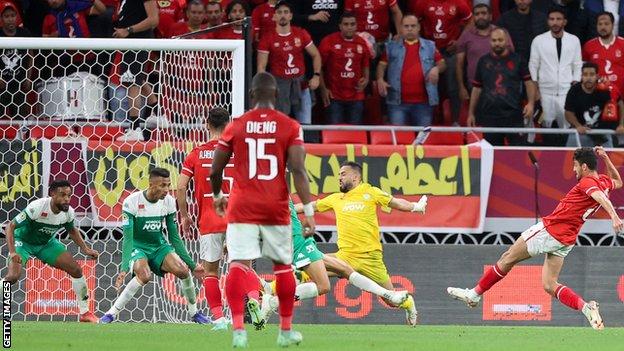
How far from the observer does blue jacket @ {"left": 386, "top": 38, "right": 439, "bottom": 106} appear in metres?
19.4

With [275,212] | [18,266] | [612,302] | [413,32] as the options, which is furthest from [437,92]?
[275,212]

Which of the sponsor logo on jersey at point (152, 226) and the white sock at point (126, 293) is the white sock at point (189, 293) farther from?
the sponsor logo on jersey at point (152, 226)

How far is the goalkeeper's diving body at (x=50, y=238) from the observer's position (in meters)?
16.0

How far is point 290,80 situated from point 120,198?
319 centimetres

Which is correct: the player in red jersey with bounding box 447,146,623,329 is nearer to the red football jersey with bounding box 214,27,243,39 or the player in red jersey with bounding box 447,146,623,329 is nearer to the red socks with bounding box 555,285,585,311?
the red socks with bounding box 555,285,585,311

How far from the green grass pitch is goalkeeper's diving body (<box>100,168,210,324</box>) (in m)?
1.55

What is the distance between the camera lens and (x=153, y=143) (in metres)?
16.9

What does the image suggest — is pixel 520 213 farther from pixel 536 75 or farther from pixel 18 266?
pixel 18 266

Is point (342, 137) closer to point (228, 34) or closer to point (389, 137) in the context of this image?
point (389, 137)

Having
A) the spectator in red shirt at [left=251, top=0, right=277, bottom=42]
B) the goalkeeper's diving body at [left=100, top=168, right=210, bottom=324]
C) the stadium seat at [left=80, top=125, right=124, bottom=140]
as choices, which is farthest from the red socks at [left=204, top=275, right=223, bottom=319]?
the spectator in red shirt at [left=251, top=0, right=277, bottom=42]

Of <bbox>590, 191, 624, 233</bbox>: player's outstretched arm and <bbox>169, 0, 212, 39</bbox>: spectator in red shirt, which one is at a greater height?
<bbox>169, 0, 212, 39</bbox>: spectator in red shirt

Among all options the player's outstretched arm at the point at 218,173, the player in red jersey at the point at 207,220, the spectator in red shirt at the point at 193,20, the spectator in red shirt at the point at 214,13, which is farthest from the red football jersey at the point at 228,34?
the player's outstretched arm at the point at 218,173

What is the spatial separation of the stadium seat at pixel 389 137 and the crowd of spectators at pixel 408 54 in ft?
1.34

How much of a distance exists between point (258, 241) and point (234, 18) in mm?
8792
